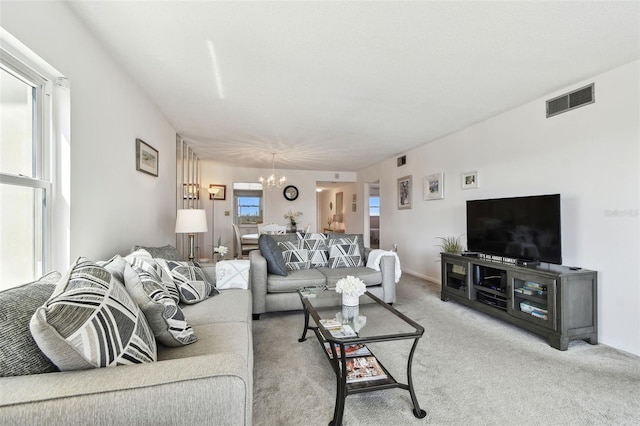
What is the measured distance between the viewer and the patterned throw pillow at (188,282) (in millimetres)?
2119

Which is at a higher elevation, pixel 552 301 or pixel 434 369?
pixel 552 301

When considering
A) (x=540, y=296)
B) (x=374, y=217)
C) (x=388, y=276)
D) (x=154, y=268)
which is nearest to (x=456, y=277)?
(x=388, y=276)

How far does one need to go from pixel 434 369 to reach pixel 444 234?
8.99ft

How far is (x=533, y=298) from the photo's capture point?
264 centimetres

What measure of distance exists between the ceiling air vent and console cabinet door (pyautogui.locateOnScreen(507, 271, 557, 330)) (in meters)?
1.64

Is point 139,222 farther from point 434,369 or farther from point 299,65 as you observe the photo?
point 434,369

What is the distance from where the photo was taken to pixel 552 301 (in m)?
2.42

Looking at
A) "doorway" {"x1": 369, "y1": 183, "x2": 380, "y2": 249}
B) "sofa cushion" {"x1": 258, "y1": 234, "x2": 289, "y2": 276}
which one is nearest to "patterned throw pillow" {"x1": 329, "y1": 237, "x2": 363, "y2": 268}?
"sofa cushion" {"x1": 258, "y1": 234, "x2": 289, "y2": 276}

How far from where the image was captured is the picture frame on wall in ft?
17.6

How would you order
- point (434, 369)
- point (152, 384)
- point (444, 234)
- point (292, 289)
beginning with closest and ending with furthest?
1. point (152, 384)
2. point (434, 369)
3. point (292, 289)
4. point (444, 234)

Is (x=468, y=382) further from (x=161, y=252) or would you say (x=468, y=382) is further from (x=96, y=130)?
(x=96, y=130)

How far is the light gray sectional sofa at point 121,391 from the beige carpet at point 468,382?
861 mm

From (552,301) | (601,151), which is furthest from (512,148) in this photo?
(552,301)

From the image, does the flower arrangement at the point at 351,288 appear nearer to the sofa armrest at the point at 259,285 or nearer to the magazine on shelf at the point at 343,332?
the magazine on shelf at the point at 343,332
